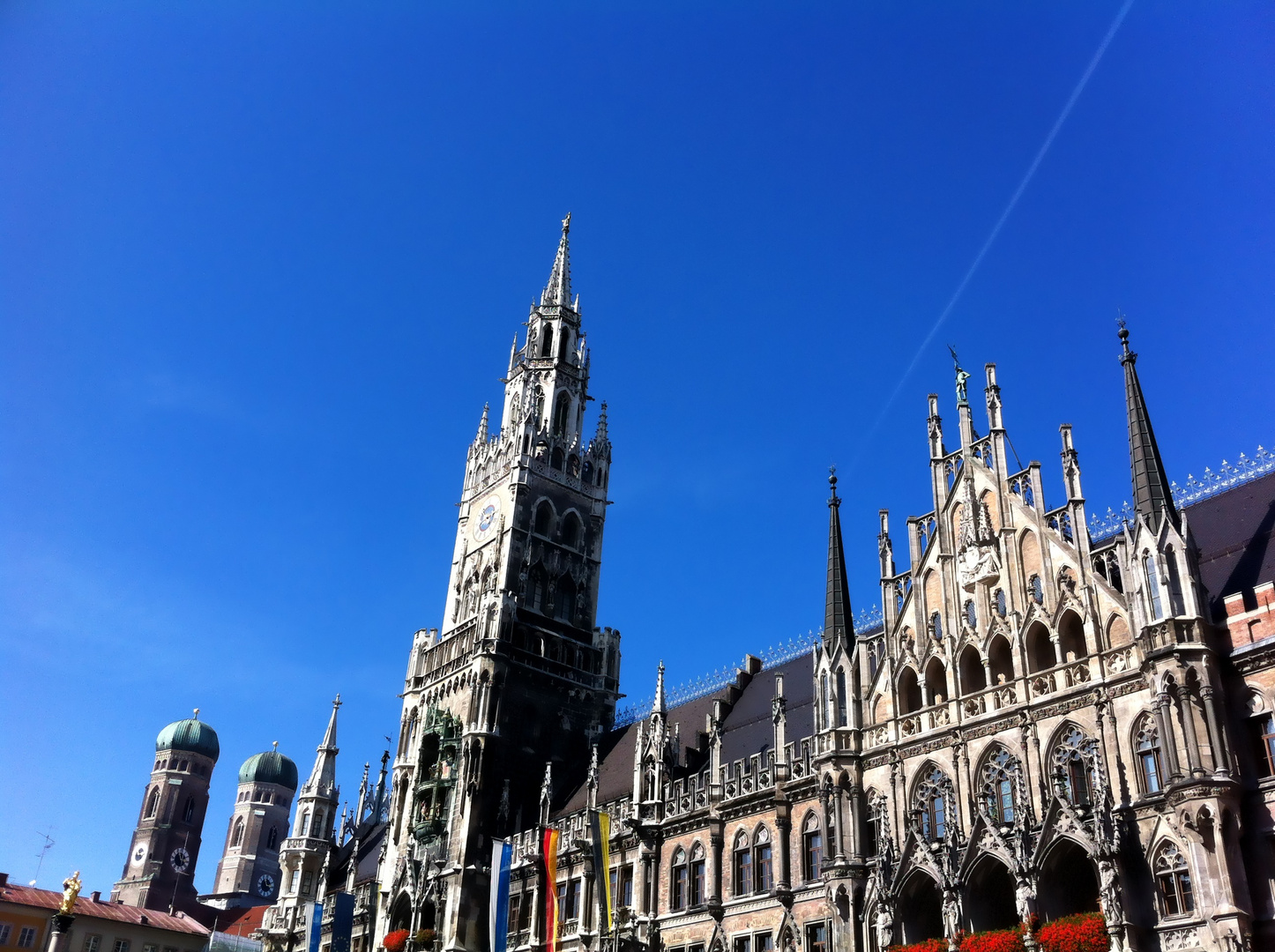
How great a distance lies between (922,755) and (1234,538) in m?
12.4

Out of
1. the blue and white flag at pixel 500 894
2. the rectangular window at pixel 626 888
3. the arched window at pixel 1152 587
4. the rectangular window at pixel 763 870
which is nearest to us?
the arched window at pixel 1152 587

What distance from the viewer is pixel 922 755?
38938 mm

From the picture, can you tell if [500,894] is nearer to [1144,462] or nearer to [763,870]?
[763,870]

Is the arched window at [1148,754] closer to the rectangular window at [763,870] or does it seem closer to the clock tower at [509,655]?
the rectangular window at [763,870]

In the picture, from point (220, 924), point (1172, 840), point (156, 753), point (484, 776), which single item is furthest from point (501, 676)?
point (156, 753)

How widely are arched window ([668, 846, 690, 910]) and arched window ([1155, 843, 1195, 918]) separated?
21.1 m

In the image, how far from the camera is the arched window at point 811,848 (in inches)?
1657

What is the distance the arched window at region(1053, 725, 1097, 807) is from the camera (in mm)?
33875

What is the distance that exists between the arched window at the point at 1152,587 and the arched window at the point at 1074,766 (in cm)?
437

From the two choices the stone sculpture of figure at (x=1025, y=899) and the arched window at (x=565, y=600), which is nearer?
the stone sculpture of figure at (x=1025, y=899)

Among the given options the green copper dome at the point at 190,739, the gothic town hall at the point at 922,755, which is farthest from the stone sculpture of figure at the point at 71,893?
the green copper dome at the point at 190,739

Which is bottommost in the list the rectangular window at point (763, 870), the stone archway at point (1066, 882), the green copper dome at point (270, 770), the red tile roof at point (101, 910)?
the stone archway at point (1066, 882)

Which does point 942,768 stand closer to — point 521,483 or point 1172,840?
point 1172,840

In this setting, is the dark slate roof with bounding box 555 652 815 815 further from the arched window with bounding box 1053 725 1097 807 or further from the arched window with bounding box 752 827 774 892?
the arched window with bounding box 1053 725 1097 807
